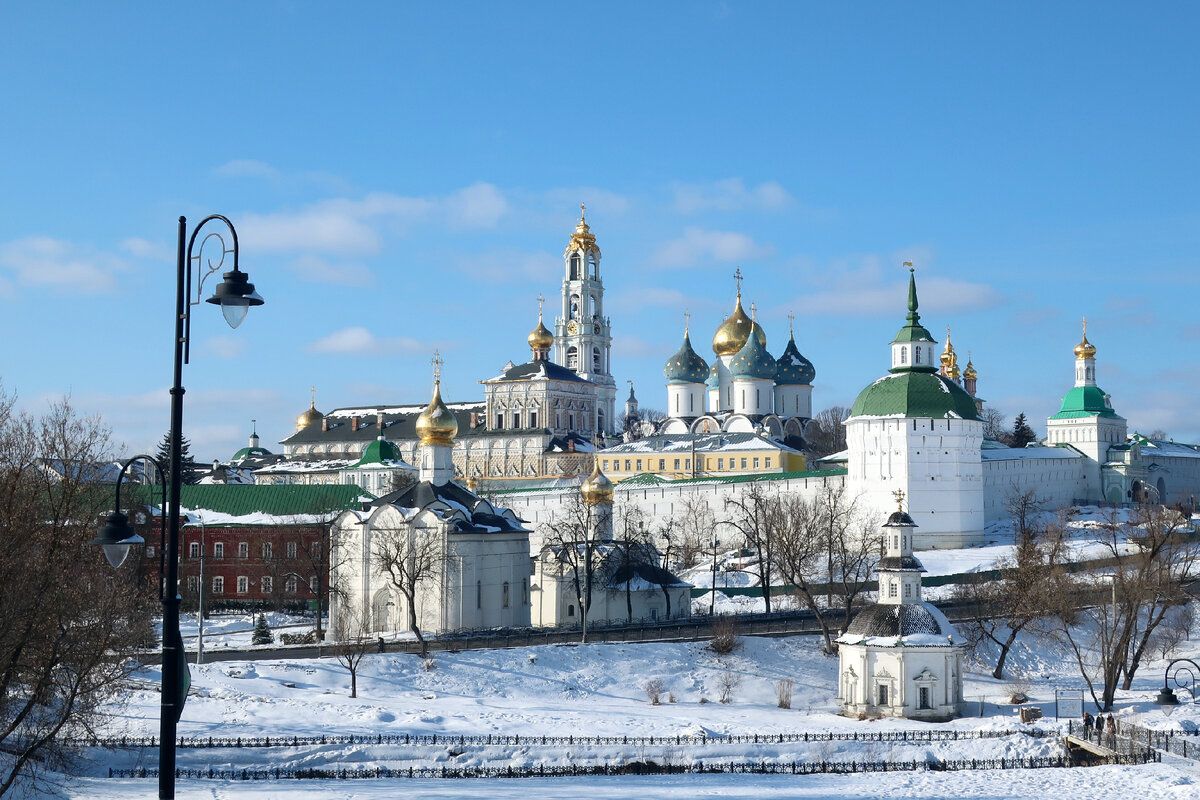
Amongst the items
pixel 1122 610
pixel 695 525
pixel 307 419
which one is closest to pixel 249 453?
pixel 307 419

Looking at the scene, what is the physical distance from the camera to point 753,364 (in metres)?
92.5

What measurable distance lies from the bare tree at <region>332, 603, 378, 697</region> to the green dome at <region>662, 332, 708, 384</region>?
180ft

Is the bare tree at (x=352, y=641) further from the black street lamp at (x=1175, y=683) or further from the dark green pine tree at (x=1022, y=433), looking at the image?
the dark green pine tree at (x=1022, y=433)

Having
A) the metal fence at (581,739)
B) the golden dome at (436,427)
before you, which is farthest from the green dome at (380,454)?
the metal fence at (581,739)

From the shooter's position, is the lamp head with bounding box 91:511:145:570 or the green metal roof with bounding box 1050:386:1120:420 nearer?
the lamp head with bounding box 91:511:145:570

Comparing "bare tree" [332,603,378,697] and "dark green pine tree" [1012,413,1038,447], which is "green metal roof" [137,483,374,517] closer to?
"bare tree" [332,603,378,697]

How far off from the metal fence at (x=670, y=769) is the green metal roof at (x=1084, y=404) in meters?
57.1

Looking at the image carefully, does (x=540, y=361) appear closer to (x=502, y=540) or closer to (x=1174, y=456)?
(x=1174, y=456)

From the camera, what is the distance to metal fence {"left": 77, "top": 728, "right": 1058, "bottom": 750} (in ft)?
97.2

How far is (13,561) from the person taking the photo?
1933 centimetres

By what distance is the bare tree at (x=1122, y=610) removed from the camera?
1554 inches

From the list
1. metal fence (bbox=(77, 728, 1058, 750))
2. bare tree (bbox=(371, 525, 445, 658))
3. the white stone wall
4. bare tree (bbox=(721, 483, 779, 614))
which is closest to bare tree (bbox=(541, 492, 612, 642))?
bare tree (bbox=(371, 525, 445, 658))

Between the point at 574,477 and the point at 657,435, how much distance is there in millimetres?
5326

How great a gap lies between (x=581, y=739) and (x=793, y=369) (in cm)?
6508
